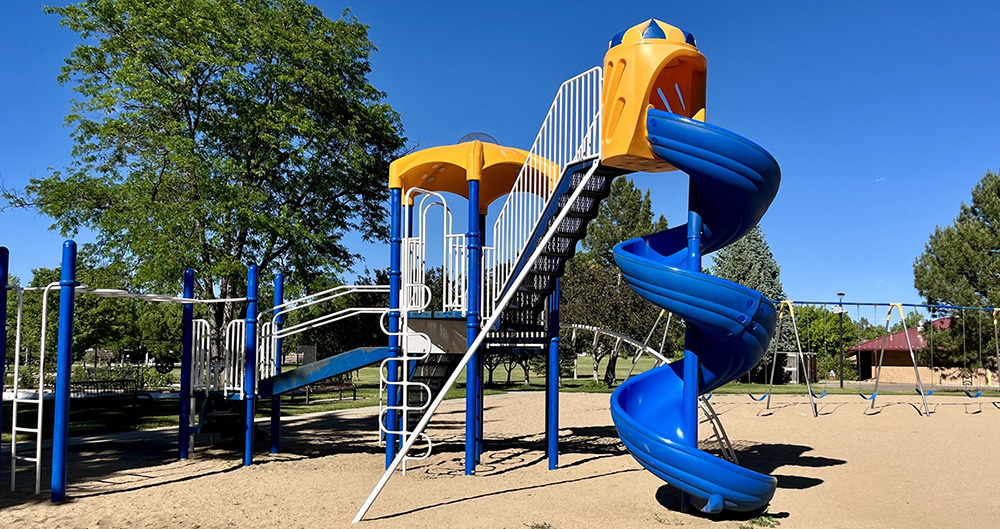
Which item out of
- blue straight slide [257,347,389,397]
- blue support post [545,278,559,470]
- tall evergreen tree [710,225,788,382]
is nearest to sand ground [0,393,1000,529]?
blue support post [545,278,559,470]

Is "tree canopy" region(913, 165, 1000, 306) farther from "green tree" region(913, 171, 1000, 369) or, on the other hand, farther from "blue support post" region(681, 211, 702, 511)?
"blue support post" region(681, 211, 702, 511)

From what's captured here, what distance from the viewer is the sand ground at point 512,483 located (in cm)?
802

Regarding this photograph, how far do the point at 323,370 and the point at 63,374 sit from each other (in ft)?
11.6

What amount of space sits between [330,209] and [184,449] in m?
12.1

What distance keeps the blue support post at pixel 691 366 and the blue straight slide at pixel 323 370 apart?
4.14m

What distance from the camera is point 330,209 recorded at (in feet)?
75.5

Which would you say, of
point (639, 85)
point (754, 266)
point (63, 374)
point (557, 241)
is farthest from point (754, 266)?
point (63, 374)

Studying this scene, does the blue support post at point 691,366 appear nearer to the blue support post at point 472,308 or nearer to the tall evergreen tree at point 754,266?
the blue support post at point 472,308

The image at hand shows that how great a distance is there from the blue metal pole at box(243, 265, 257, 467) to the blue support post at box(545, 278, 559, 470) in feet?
14.1

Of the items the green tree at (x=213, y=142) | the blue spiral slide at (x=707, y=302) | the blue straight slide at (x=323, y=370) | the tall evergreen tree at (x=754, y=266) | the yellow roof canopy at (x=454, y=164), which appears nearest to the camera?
the blue spiral slide at (x=707, y=302)

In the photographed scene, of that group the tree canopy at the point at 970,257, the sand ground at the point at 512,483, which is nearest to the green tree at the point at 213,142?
the sand ground at the point at 512,483

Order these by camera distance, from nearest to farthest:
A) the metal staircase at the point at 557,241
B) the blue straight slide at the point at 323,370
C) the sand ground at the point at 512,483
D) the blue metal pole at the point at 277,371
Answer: the sand ground at the point at 512,483 → the metal staircase at the point at 557,241 → the blue straight slide at the point at 323,370 → the blue metal pole at the point at 277,371

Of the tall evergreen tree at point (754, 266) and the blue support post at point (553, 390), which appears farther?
the tall evergreen tree at point (754, 266)

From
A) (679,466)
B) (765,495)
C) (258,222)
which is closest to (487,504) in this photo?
(679,466)
